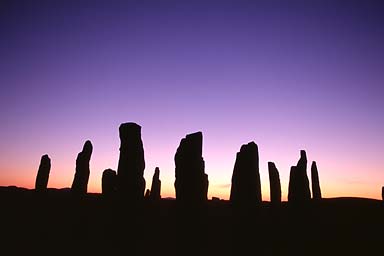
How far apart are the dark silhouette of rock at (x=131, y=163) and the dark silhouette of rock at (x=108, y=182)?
4556 millimetres

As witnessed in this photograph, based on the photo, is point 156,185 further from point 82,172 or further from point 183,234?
point 183,234

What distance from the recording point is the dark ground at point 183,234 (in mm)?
15828

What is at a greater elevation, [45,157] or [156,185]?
[45,157]

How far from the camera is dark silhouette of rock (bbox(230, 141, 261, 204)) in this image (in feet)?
59.5

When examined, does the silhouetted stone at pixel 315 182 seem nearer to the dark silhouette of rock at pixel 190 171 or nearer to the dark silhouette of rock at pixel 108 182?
the dark silhouette of rock at pixel 190 171

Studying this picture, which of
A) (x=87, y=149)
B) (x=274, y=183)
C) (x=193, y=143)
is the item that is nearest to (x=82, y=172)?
(x=87, y=149)

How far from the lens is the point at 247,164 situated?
1898 cm

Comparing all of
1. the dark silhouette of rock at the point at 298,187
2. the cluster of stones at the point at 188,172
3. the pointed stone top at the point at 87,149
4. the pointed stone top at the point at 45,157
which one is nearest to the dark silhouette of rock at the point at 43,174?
the pointed stone top at the point at 45,157

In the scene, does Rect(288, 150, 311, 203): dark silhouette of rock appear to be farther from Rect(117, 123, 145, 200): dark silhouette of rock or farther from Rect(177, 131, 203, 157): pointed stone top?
Rect(117, 123, 145, 200): dark silhouette of rock

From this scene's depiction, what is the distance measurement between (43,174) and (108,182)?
990 centimetres

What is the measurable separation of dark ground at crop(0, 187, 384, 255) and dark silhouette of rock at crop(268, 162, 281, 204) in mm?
1910

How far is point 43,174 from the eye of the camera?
28969 millimetres

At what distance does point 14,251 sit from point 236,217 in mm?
11651

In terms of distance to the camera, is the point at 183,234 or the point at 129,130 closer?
the point at 183,234
